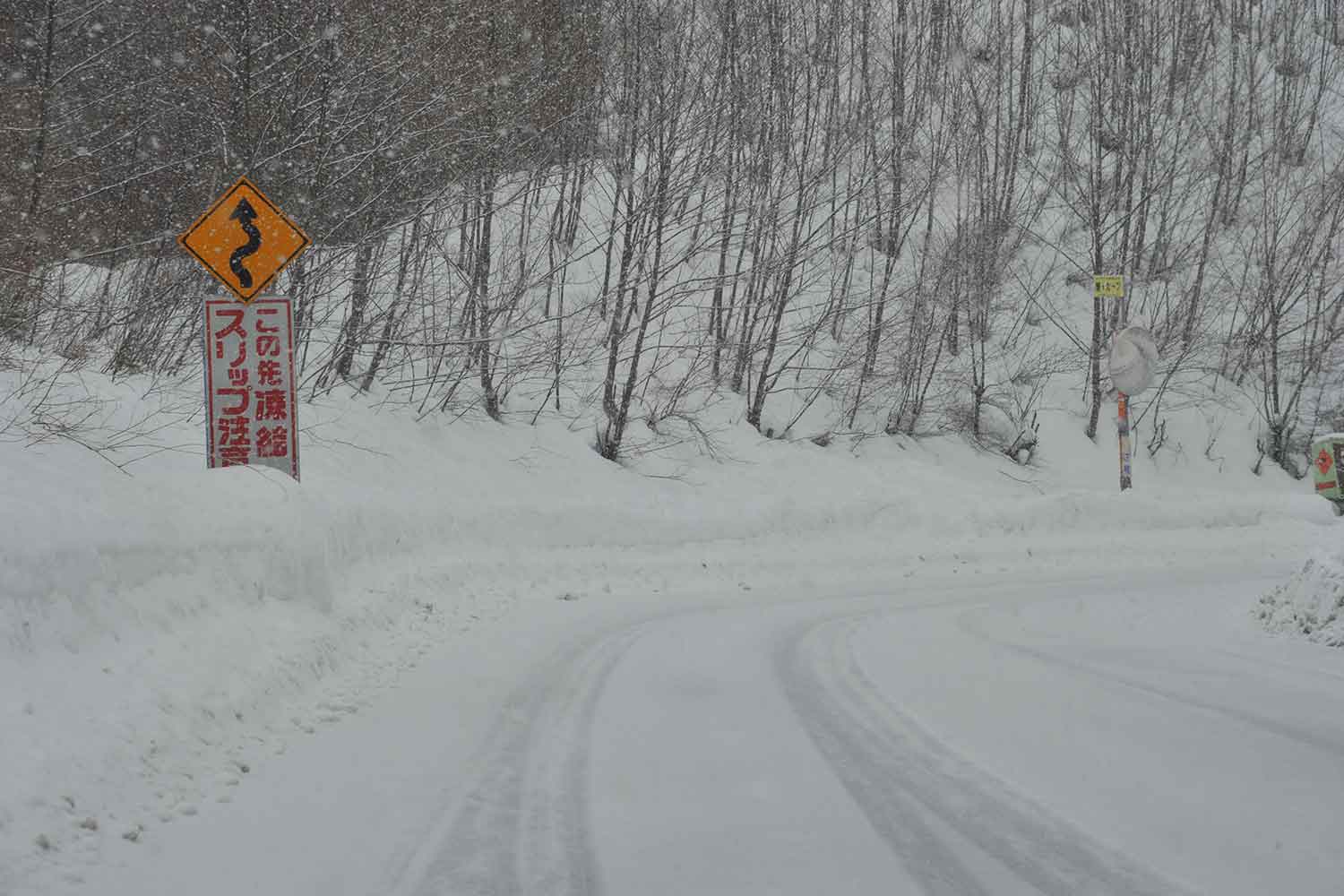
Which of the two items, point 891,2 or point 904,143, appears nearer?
point 904,143

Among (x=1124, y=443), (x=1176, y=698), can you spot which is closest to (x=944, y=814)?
(x=1176, y=698)

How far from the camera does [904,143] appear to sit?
24.0 metres

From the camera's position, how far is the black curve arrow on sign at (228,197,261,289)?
8828 millimetres

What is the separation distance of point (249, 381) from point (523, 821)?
21.2 ft

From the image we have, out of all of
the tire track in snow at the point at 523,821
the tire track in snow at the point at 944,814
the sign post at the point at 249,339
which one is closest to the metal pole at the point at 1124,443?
the tire track in snow at the point at 944,814

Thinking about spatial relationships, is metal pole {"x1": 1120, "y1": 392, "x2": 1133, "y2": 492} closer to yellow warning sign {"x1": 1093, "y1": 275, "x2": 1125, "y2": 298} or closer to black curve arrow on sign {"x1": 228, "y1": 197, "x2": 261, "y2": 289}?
yellow warning sign {"x1": 1093, "y1": 275, "x2": 1125, "y2": 298}

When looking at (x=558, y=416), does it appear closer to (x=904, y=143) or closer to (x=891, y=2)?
(x=904, y=143)

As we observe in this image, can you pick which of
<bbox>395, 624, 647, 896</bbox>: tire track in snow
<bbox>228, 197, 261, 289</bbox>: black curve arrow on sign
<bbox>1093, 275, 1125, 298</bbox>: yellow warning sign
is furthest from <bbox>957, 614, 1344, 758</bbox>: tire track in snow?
<bbox>1093, 275, 1125, 298</bbox>: yellow warning sign

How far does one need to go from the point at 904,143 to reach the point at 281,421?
18.6 metres

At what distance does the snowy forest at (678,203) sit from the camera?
47.8ft

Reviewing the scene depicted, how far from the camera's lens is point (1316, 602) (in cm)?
867

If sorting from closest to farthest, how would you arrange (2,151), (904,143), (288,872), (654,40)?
(288,872) → (2,151) → (654,40) → (904,143)

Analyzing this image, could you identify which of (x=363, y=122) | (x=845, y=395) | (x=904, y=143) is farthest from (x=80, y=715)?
(x=904, y=143)

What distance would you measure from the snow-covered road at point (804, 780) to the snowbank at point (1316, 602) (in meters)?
0.39
